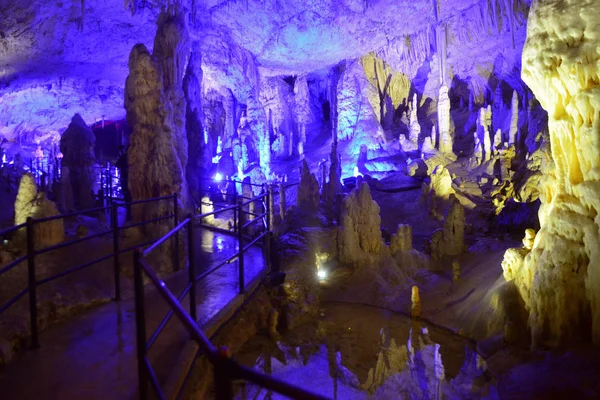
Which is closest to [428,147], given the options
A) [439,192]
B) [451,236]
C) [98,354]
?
[439,192]

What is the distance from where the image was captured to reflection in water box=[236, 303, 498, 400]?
16.3 feet

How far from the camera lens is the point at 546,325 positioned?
17.2 feet

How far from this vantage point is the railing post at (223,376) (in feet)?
4.05

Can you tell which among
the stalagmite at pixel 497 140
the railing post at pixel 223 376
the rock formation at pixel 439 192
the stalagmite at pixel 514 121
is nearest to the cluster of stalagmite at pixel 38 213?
the railing post at pixel 223 376

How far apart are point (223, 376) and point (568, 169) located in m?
5.43

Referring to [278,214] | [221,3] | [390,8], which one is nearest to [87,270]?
[278,214]

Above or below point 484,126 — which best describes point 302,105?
above

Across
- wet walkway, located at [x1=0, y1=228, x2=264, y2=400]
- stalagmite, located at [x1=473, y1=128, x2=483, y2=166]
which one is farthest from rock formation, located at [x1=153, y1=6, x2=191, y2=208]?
stalagmite, located at [x1=473, y1=128, x2=483, y2=166]

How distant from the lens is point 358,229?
10.3 meters

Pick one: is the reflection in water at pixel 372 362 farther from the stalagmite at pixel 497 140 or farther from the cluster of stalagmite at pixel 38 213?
the stalagmite at pixel 497 140

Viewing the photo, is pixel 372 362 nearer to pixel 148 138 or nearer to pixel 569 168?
pixel 569 168

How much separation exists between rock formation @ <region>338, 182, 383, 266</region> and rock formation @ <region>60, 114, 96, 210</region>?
703cm

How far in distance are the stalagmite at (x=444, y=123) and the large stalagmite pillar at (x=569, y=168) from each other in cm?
1586

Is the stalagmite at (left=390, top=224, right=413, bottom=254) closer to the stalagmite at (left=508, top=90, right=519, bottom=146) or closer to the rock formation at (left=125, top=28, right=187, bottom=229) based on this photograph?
the rock formation at (left=125, top=28, right=187, bottom=229)
